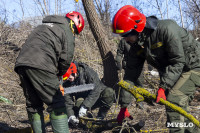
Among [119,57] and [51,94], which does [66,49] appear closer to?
[51,94]

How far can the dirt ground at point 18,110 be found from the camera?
13.2 ft

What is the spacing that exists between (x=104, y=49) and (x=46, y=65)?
12.8 ft

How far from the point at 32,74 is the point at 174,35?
1782 mm

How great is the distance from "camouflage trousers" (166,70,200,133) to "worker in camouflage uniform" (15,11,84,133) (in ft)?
4.48

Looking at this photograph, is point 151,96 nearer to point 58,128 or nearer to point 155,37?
point 155,37

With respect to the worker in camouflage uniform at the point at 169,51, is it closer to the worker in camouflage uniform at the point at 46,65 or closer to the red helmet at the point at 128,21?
the red helmet at the point at 128,21

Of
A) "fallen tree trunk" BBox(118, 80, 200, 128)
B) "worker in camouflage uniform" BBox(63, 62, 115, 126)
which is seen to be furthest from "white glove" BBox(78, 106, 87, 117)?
"fallen tree trunk" BBox(118, 80, 200, 128)

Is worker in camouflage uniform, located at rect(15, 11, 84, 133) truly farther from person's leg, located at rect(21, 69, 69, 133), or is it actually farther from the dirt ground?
the dirt ground

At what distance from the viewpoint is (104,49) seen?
6.44m

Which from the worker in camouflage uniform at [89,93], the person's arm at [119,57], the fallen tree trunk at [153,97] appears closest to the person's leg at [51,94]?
the fallen tree trunk at [153,97]

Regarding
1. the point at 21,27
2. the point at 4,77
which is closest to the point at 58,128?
the point at 4,77

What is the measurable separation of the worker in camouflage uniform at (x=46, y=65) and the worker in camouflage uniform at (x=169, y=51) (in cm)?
76

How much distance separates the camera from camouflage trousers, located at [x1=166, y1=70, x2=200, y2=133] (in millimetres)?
2799

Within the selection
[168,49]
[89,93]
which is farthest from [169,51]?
[89,93]
